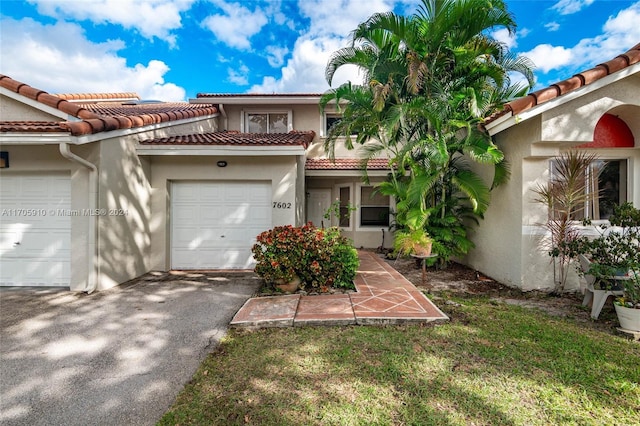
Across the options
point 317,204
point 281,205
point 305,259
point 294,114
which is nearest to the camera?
point 305,259

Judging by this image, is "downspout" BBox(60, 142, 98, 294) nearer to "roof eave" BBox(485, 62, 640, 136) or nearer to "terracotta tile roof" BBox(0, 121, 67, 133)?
"terracotta tile roof" BBox(0, 121, 67, 133)

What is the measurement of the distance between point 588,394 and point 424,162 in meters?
5.58

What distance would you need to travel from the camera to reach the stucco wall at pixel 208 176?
7.88 meters

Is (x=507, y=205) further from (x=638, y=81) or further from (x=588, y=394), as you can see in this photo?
(x=588, y=394)

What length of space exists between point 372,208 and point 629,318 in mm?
8523

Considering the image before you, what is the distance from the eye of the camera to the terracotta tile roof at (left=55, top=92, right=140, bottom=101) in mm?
12360

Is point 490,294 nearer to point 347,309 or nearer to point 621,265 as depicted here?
point 621,265

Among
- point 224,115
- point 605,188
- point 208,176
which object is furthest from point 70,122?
point 605,188

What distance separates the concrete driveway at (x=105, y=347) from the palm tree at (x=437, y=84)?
5.32m

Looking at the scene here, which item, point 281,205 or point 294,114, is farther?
point 294,114

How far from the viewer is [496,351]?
3768mm

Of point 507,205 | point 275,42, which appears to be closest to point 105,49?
point 275,42

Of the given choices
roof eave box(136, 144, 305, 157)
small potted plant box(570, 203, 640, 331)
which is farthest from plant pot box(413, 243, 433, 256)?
roof eave box(136, 144, 305, 157)

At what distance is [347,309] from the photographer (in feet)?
16.5
